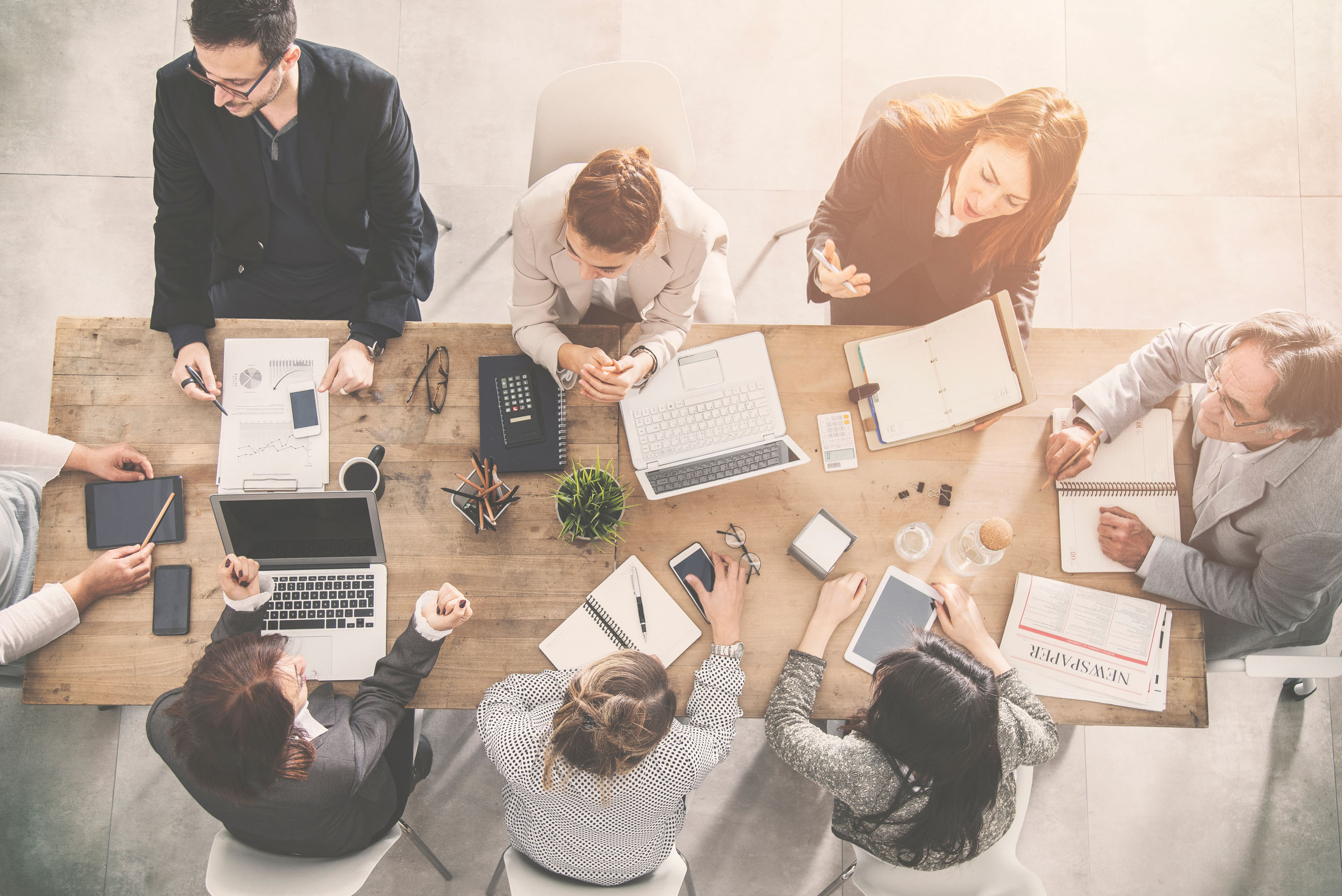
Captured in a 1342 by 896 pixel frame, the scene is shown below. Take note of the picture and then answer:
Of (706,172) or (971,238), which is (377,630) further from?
(706,172)

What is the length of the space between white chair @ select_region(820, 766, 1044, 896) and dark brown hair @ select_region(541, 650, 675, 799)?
721 millimetres

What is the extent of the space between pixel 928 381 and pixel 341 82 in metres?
1.53

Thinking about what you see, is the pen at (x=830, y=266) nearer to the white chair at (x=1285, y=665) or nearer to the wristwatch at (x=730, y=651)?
the wristwatch at (x=730, y=651)

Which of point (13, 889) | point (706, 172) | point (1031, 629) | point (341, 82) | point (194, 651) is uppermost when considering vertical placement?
point (341, 82)

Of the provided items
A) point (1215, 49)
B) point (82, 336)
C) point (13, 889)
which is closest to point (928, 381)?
point (82, 336)

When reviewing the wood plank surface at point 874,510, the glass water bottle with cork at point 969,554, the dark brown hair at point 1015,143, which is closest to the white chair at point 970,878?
the wood plank surface at point 874,510

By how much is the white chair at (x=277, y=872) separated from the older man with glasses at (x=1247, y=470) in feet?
6.08

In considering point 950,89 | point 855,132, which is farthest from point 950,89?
point 855,132

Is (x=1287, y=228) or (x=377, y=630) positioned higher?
(x=1287, y=228)

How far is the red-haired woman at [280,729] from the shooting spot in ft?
4.41

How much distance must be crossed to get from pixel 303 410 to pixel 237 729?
2.30ft

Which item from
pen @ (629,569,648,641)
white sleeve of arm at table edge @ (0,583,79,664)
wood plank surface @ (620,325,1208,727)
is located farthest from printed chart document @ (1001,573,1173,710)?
white sleeve of arm at table edge @ (0,583,79,664)

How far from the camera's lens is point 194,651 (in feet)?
5.19

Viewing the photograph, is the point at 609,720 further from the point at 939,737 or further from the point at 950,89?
the point at 950,89
